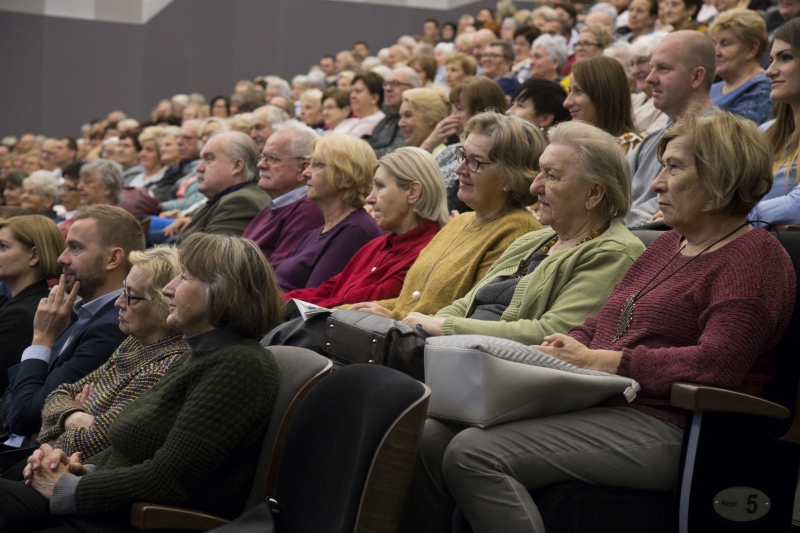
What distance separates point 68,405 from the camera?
2.51 metres

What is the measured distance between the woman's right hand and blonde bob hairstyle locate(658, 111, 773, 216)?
2.87 m

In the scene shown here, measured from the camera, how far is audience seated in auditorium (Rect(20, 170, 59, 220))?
21.0ft

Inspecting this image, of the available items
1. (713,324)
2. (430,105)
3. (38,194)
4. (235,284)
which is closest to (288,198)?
(430,105)

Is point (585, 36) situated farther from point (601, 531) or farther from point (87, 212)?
point (601, 531)

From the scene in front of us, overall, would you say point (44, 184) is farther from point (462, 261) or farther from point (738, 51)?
point (738, 51)

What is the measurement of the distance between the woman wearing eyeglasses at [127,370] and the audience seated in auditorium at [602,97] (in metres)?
1.95

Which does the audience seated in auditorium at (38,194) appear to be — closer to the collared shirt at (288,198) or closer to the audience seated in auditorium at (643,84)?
the collared shirt at (288,198)

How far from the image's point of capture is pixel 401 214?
3.39 metres

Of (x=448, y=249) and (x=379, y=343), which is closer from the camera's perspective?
(x=379, y=343)

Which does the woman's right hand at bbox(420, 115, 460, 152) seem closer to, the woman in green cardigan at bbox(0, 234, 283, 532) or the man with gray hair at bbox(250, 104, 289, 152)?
the man with gray hair at bbox(250, 104, 289, 152)

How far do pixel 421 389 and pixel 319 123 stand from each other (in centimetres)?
692

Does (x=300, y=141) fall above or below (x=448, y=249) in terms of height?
above

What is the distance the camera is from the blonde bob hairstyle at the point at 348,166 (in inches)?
150

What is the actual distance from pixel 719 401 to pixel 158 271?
153 cm
